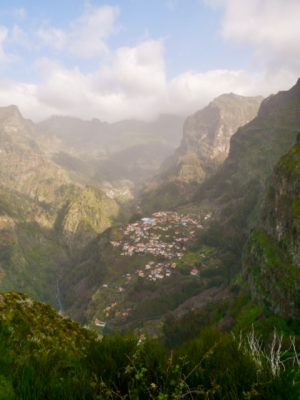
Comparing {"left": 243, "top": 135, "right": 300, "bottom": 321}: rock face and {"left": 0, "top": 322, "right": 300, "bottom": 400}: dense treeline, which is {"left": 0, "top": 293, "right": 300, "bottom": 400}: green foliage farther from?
{"left": 243, "top": 135, "right": 300, "bottom": 321}: rock face

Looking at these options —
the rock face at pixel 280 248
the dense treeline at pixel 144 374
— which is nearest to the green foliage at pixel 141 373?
the dense treeline at pixel 144 374

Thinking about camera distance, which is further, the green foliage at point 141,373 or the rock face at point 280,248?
the rock face at point 280,248

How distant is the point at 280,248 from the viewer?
3957 inches

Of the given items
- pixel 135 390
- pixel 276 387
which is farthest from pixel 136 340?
pixel 276 387

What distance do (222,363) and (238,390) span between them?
0.58m

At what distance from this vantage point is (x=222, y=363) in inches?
281

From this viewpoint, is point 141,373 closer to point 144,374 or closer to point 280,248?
point 144,374

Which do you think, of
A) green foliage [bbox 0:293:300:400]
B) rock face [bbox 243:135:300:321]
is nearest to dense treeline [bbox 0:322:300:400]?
green foliage [bbox 0:293:300:400]

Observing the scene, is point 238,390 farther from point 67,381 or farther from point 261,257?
point 261,257

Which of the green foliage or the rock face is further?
the rock face

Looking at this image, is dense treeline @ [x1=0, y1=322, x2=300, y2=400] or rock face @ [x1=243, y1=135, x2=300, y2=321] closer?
dense treeline @ [x1=0, y1=322, x2=300, y2=400]

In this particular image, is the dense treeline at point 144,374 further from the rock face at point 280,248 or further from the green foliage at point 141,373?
the rock face at point 280,248

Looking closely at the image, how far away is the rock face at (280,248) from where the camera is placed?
84.1 metres

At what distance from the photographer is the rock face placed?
3310 inches
